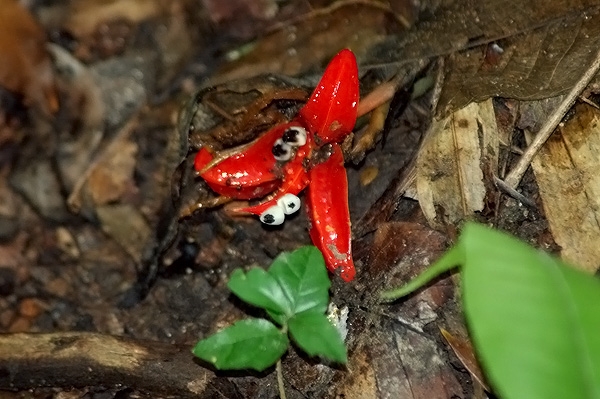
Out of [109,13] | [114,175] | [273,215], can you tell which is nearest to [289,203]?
[273,215]

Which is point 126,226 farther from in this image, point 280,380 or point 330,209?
point 280,380

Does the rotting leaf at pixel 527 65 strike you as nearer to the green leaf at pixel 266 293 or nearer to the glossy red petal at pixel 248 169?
the glossy red petal at pixel 248 169

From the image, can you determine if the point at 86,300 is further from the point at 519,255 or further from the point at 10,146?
the point at 519,255

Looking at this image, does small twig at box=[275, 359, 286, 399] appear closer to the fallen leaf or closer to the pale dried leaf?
the pale dried leaf

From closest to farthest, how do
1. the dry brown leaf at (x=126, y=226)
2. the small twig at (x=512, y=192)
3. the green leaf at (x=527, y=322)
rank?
the green leaf at (x=527, y=322)
the small twig at (x=512, y=192)
the dry brown leaf at (x=126, y=226)

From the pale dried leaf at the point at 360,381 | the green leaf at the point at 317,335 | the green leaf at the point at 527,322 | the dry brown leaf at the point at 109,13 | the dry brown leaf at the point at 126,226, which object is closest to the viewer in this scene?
the green leaf at the point at 527,322

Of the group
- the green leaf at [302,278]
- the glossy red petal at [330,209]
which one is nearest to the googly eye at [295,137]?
the glossy red petal at [330,209]
